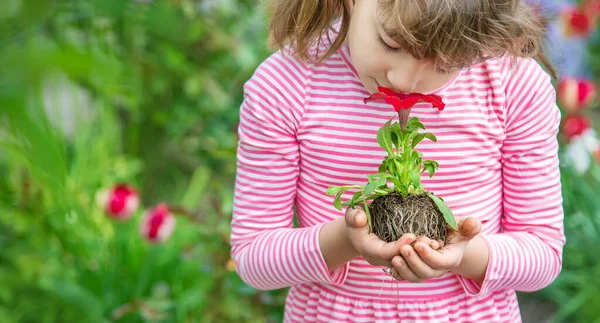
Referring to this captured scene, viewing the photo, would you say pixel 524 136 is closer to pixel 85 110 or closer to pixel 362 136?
pixel 362 136

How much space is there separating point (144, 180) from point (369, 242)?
243 centimetres

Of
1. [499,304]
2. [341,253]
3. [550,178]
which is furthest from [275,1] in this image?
[499,304]

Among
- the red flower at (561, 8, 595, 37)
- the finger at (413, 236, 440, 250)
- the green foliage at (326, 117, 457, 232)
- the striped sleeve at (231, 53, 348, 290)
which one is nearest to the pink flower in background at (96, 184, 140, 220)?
the striped sleeve at (231, 53, 348, 290)

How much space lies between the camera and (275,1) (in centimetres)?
129

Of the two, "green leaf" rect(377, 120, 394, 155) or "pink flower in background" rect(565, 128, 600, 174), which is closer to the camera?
"green leaf" rect(377, 120, 394, 155)

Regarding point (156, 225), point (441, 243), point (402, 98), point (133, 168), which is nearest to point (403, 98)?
point (402, 98)

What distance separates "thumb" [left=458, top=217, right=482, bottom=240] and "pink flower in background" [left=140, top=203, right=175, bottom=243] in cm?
125

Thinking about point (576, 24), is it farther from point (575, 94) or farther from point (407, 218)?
point (407, 218)

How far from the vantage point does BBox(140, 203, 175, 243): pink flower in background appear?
2.21 metres

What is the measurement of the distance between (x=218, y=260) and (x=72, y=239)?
1.82ft

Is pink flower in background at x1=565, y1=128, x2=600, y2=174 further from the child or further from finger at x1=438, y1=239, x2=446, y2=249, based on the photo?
finger at x1=438, y1=239, x2=446, y2=249

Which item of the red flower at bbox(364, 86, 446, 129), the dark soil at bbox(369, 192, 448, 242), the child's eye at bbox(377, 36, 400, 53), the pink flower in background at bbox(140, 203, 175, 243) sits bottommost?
the pink flower in background at bbox(140, 203, 175, 243)

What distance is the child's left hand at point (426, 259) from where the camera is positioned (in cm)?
108

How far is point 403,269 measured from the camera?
1088mm
